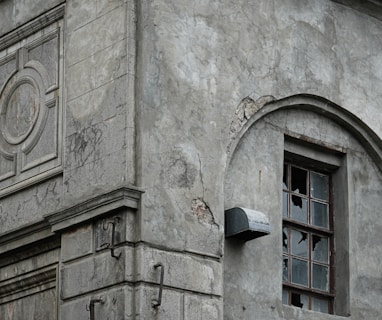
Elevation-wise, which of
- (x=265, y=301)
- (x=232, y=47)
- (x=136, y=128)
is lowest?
(x=265, y=301)

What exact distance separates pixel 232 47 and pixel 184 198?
2.19 metres

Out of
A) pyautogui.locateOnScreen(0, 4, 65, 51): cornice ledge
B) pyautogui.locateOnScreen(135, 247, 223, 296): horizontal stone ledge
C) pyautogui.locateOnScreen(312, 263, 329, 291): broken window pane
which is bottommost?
pyautogui.locateOnScreen(135, 247, 223, 296): horizontal stone ledge

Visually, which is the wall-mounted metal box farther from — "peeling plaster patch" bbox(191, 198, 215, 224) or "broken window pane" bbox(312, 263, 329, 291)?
"broken window pane" bbox(312, 263, 329, 291)

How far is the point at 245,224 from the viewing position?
15.8 m

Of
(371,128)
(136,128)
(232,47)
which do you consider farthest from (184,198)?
(371,128)

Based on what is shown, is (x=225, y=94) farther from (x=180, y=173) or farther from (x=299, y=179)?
(x=299, y=179)

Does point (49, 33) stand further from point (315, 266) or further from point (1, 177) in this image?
point (315, 266)

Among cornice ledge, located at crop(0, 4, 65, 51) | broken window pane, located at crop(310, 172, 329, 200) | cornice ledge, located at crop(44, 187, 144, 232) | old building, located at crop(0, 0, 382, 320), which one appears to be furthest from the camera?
broken window pane, located at crop(310, 172, 329, 200)

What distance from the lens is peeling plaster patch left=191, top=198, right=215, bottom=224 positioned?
15.6m

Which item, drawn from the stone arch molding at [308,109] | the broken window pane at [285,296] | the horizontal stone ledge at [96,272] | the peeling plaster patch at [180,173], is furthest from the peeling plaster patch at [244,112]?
the horizontal stone ledge at [96,272]

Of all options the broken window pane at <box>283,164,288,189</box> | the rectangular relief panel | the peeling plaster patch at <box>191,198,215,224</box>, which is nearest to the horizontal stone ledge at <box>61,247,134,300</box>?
the peeling plaster patch at <box>191,198,215,224</box>

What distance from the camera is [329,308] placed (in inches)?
678

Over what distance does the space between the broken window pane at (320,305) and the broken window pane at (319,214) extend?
1.00 metres

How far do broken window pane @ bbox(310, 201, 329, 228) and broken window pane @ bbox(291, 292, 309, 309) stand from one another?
3.35 ft
